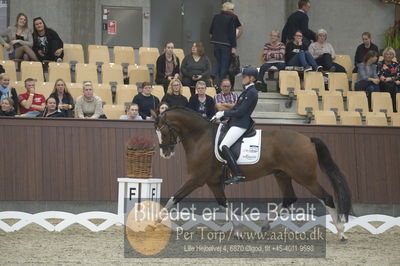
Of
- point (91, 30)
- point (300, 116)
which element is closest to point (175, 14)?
point (91, 30)

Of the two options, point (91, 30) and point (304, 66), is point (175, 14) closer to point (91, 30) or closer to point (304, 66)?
point (91, 30)

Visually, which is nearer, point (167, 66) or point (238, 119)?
point (238, 119)

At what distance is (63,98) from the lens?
42.9 feet

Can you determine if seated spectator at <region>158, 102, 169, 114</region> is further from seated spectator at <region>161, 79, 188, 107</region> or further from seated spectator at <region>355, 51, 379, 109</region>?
seated spectator at <region>355, 51, 379, 109</region>

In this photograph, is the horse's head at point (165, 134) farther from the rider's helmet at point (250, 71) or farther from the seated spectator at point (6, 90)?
the seated spectator at point (6, 90)

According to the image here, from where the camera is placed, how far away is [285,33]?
16672 mm

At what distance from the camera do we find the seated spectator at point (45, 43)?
49.4 ft

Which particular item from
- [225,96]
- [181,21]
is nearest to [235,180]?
[225,96]

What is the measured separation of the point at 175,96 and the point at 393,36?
25.3ft

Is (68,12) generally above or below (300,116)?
above

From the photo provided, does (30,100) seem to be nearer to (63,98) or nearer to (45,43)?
(63,98)

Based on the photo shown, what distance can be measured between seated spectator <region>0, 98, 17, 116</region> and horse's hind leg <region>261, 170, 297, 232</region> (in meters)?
4.33

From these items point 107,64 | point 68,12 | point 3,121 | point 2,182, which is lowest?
point 2,182

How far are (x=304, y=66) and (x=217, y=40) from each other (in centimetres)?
183
